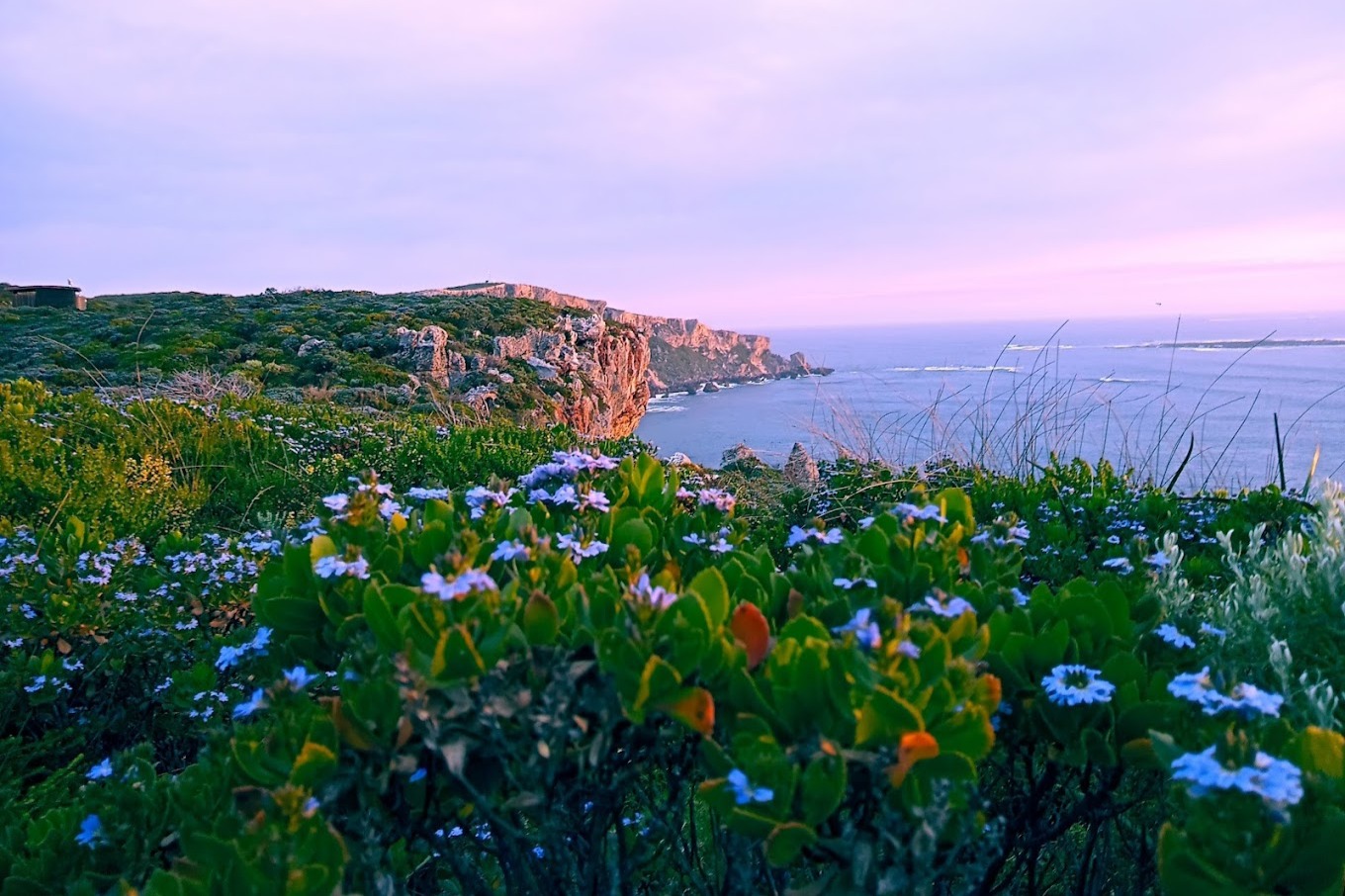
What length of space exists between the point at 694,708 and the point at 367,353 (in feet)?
65.4

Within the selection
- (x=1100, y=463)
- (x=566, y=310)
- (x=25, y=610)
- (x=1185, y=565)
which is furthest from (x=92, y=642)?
(x=566, y=310)

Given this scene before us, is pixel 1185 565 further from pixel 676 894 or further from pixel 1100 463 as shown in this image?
pixel 676 894

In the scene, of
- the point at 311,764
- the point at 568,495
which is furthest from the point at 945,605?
the point at 311,764

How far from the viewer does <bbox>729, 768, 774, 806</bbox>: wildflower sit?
125 centimetres

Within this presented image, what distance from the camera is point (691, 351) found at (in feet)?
189

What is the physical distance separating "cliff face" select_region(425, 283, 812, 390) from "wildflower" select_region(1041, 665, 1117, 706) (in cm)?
4010

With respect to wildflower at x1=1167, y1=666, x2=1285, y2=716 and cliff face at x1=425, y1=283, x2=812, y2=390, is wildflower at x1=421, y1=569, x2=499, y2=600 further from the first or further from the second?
cliff face at x1=425, y1=283, x2=812, y2=390

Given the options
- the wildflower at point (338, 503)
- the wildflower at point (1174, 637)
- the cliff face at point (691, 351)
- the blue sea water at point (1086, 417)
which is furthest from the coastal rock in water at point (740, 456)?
the cliff face at point (691, 351)

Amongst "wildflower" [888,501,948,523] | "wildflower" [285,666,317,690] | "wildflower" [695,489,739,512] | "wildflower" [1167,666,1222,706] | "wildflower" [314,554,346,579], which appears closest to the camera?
"wildflower" [1167,666,1222,706]

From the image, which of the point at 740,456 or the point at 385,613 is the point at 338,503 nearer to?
the point at 385,613

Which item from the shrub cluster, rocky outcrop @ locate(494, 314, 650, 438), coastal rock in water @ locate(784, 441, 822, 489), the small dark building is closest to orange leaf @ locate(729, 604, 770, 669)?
the shrub cluster

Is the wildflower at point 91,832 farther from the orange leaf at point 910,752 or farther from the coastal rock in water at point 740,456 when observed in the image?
the coastal rock in water at point 740,456

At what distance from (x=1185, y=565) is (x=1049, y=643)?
182cm

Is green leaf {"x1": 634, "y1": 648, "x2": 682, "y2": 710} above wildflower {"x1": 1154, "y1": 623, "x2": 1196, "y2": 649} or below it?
above
